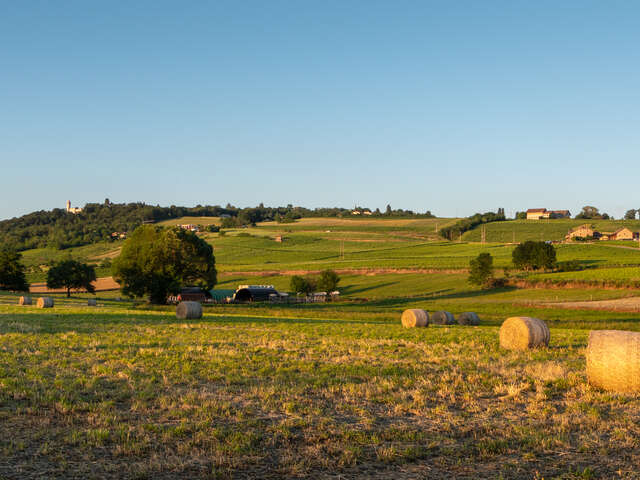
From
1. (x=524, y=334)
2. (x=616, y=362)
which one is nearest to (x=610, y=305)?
(x=524, y=334)

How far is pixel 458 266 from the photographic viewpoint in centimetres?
9119

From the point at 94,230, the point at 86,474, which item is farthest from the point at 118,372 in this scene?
the point at 94,230

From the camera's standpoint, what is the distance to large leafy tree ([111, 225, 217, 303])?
55156 millimetres

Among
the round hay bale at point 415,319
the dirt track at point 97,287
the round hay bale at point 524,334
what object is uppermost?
the round hay bale at point 524,334

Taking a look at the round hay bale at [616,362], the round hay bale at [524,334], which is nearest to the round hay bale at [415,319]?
the round hay bale at [524,334]

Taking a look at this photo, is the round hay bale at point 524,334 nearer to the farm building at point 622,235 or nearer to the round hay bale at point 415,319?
the round hay bale at point 415,319

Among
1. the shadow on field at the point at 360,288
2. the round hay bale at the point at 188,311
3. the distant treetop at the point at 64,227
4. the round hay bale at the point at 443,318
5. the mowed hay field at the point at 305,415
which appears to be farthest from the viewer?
the distant treetop at the point at 64,227

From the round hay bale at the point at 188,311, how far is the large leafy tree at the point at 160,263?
22.2 meters

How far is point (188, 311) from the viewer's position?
1303 inches

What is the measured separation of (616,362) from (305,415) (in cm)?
695

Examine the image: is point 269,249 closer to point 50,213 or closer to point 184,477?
point 50,213

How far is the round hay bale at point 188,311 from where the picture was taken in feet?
109

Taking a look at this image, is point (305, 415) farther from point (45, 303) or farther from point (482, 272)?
point (482, 272)

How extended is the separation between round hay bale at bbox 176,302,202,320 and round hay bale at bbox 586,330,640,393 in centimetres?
2446
